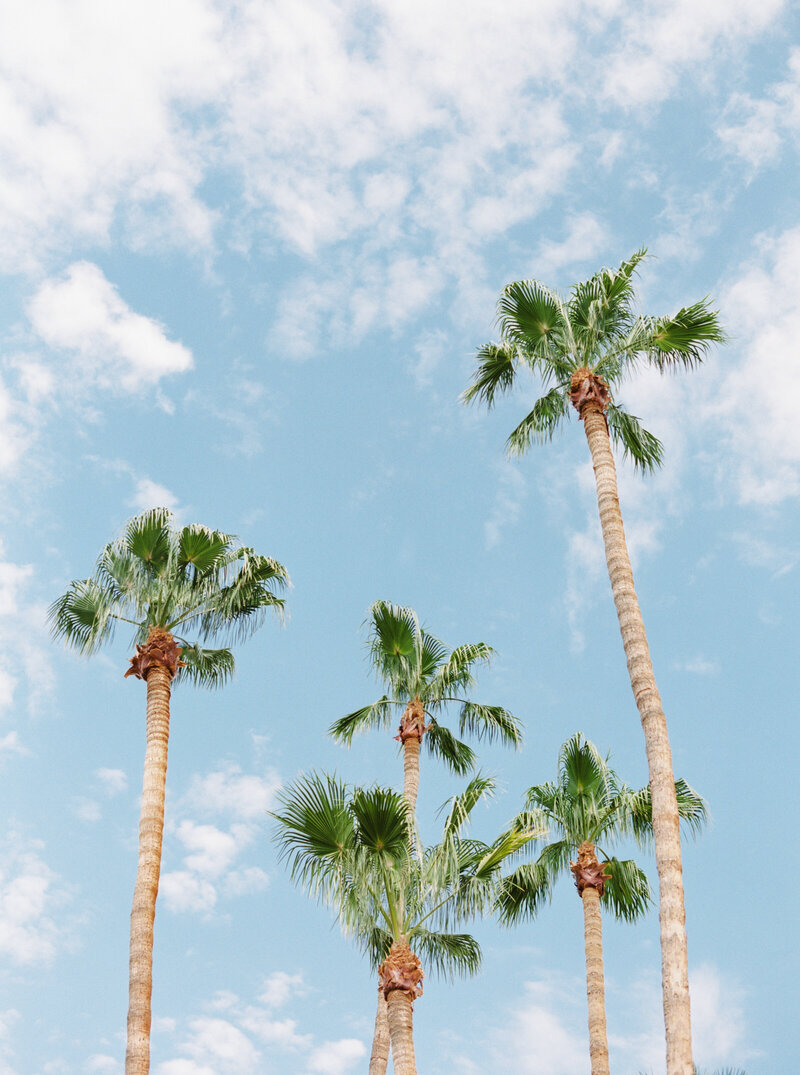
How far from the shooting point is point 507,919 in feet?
73.7

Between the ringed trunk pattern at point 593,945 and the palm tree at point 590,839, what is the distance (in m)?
0.02

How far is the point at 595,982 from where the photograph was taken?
68.0 ft

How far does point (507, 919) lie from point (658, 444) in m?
9.53

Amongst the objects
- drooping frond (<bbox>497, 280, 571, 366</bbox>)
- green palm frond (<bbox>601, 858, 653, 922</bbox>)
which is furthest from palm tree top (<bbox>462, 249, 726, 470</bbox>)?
green palm frond (<bbox>601, 858, 653, 922</bbox>)

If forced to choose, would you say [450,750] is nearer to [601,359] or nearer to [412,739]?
[412,739]

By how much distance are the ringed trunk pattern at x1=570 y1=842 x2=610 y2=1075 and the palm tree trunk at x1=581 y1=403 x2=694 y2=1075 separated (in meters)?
7.11

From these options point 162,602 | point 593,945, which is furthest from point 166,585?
point 593,945

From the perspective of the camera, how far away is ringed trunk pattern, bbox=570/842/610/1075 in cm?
2003

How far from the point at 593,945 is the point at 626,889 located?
71.6 inches

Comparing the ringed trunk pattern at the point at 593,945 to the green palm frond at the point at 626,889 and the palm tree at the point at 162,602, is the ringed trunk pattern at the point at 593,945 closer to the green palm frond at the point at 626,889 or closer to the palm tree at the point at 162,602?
the green palm frond at the point at 626,889

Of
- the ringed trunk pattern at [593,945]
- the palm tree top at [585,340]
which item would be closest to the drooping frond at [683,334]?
the palm tree top at [585,340]

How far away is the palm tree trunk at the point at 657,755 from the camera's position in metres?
12.8

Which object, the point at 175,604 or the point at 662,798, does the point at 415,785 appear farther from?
the point at 662,798

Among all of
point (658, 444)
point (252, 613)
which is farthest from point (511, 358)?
point (252, 613)
